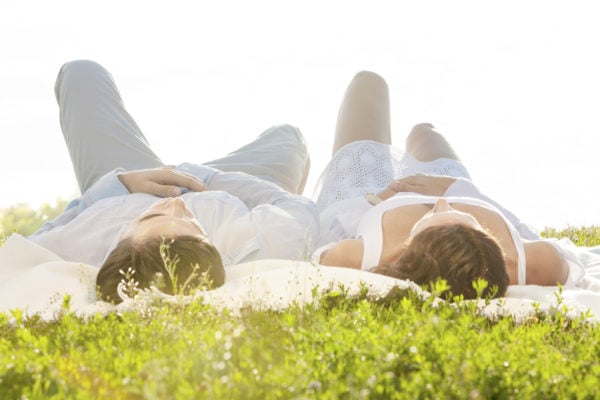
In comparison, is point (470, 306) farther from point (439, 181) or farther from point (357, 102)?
point (357, 102)

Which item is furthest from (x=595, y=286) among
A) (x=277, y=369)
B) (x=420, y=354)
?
(x=277, y=369)

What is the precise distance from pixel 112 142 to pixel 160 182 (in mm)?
1843

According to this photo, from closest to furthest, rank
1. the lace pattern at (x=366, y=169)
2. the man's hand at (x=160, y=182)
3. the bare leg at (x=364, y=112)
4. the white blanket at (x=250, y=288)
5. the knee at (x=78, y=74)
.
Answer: the white blanket at (x=250, y=288) < the man's hand at (x=160, y=182) < the lace pattern at (x=366, y=169) < the bare leg at (x=364, y=112) < the knee at (x=78, y=74)

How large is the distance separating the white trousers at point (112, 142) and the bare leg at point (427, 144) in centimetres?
176

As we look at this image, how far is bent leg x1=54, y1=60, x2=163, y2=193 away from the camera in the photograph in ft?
30.7

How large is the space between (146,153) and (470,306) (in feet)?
22.1

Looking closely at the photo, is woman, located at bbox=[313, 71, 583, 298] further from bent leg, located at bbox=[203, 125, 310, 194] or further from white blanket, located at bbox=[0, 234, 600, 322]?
bent leg, located at bbox=[203, 125, 310, 194]

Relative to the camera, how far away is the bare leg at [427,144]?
29.9 ft

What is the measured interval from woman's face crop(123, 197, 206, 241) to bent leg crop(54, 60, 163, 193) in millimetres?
3686

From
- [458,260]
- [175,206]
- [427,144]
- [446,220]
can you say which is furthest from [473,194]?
[175,206]

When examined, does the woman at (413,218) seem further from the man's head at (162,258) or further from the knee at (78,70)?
the knee at (78,70)

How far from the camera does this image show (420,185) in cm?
771

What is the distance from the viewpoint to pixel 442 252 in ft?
15.6

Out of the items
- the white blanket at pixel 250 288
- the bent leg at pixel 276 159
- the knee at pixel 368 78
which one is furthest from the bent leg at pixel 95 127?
the white blanket at pixel 250 288
